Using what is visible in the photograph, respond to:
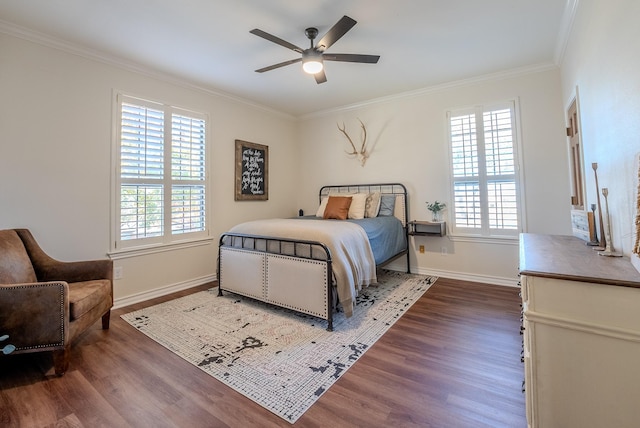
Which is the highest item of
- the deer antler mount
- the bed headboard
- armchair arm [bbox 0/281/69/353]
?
the deer antler mount

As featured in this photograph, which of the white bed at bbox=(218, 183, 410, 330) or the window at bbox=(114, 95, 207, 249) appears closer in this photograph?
the white bed at bbox=(218, 183, 410, 330)

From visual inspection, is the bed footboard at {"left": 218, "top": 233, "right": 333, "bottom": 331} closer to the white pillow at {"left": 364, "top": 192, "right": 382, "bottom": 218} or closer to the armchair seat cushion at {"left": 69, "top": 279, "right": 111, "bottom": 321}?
the armchair seat cushion at {"left": 69, "top": 279, "right": 111, "bottom": 321}

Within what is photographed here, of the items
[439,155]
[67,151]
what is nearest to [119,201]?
[67,151]

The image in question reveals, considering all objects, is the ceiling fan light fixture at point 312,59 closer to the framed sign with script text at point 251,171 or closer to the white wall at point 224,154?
the white wall at point 224,154

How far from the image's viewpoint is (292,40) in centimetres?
280

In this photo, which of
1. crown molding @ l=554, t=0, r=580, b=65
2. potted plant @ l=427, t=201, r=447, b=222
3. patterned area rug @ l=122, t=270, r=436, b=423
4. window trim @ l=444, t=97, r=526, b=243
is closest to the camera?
patterned area rug @ l=122, t=270, r=436, b=423

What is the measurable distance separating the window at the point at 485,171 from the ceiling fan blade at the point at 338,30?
7.97 feet

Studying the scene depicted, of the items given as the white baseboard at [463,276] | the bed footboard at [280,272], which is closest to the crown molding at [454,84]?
the white baseboard at [463,276]

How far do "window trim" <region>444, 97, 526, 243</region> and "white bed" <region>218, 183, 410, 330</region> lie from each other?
3.75ft

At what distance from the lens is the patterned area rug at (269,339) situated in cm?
175

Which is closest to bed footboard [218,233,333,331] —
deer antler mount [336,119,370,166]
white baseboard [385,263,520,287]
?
white baseboard [385,263,520,287]

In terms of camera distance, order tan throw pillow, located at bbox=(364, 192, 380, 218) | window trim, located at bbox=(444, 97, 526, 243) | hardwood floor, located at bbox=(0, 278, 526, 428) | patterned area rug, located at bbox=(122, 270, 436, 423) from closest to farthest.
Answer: hardwood floor, located at bbox=(0, 278, 526, 428)
patterned area rug, located at bbox=(122, 270, 436, 423)
window trim, located at bbox=(444, 97, 526, 243)
tan throw pillow, located at bbox=(364, 192, 380, 218)

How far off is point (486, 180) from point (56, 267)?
4.83 m

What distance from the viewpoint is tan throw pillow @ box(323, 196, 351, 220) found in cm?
402
